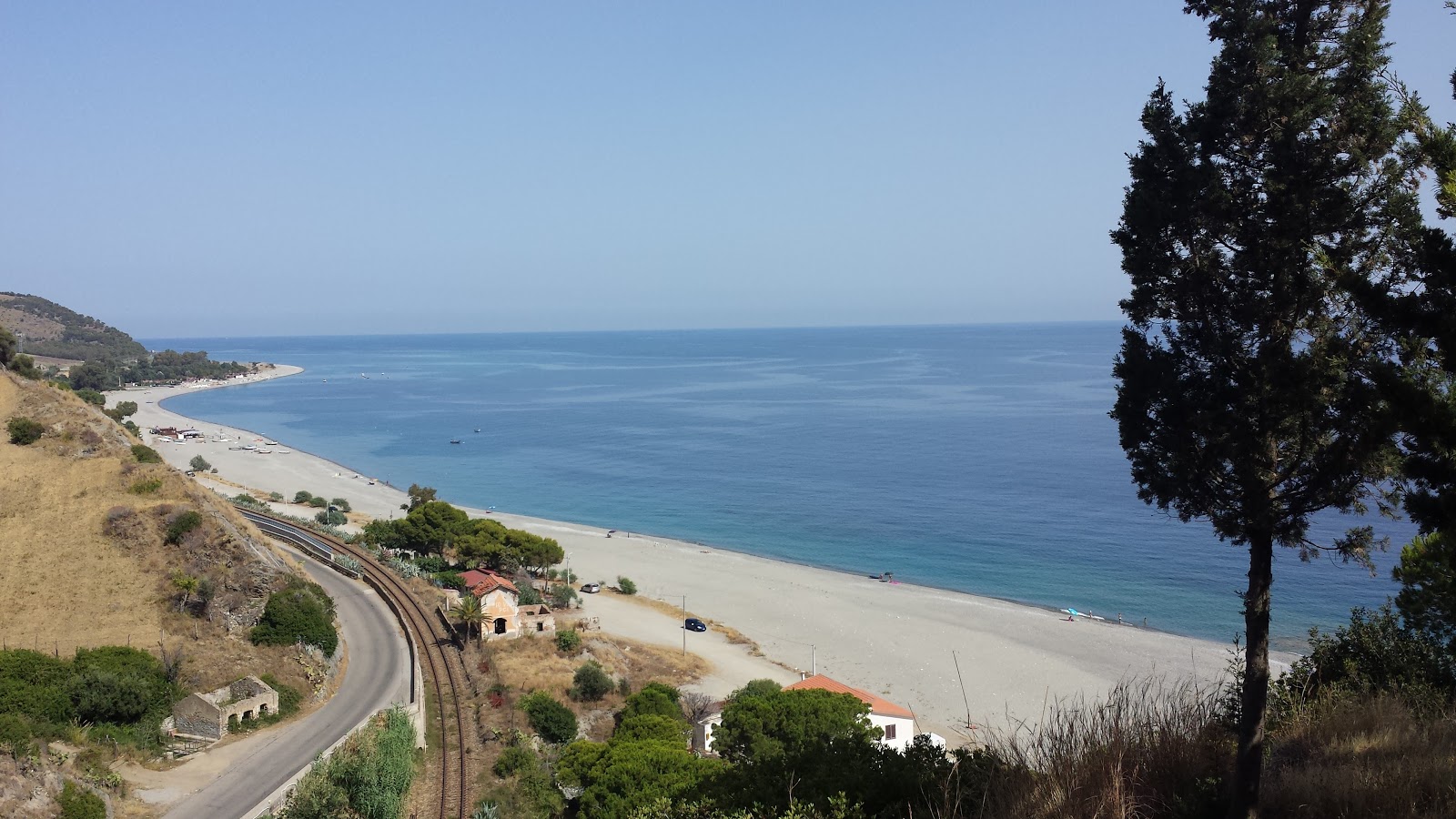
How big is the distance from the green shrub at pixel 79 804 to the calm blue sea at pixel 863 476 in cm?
3725

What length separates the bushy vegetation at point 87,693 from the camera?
17203 mm

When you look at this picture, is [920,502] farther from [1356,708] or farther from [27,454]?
[1356,708]

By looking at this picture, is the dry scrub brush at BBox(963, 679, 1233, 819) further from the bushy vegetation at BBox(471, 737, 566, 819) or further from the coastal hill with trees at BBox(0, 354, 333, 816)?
the coastal hill with trees at BBox(0, 354, 333, 816)

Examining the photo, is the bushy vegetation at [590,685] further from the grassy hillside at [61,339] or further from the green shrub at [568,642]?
the grassy hillside at [61,339]

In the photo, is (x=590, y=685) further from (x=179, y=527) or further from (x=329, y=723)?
(x=179, y=527)

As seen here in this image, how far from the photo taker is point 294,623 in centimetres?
2355

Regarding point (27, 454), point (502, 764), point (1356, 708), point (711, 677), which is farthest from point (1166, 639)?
point (27, 454)

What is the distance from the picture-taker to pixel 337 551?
3784 centimetres

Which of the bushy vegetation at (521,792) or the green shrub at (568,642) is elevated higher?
the bushy vegetation at (521,792)

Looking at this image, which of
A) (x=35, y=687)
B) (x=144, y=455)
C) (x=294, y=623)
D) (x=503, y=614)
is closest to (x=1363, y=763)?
(x=35, y=687)

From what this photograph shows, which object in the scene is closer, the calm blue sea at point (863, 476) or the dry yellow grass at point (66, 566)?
the dry yellow grass at point (66, 566)

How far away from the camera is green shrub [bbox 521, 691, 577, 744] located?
70.0ft

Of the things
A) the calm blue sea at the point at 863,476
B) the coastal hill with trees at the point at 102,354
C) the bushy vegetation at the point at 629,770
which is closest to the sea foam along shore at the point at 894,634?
the calm blue sea at the point at 863,476

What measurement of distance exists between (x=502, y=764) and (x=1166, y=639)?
2990 centimetres
